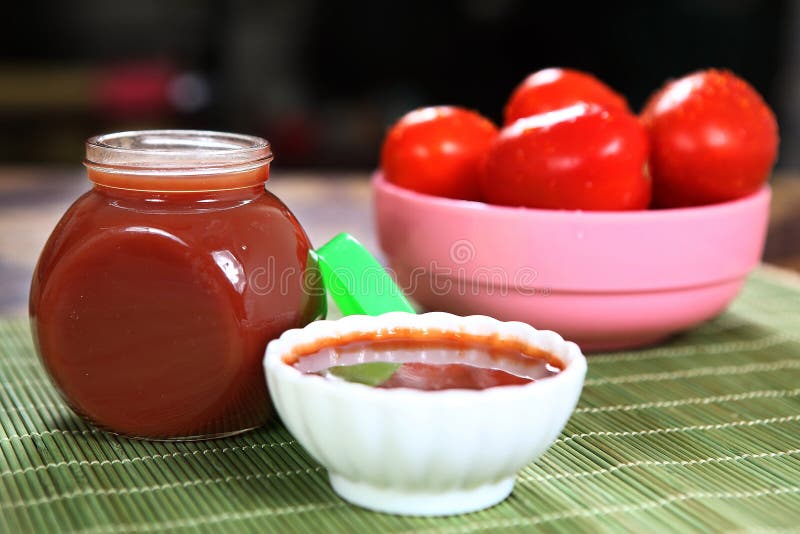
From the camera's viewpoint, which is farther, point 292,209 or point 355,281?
point 292,209

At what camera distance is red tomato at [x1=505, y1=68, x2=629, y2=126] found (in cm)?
100

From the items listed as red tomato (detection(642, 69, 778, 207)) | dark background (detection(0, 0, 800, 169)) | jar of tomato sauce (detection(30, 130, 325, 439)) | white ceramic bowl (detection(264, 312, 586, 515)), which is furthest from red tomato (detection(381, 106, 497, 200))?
dark background (detection(0, 0, 800, 169))

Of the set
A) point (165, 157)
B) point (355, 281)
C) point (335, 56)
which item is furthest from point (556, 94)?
point (335, 56)

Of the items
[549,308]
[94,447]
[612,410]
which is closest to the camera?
[94,447]

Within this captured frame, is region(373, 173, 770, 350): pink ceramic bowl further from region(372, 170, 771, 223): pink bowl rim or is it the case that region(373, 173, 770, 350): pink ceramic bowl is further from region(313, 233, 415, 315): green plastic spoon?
region(313, 233, 415, 315): green plastic spoon

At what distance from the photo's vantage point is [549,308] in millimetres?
929

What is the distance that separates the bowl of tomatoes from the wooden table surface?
35 centimetres

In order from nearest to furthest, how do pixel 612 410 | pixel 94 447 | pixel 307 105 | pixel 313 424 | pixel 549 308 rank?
pixel 313 424 → pixel 94 447 → pixel 612 410 → pixel 549 308 → pixel 307 105

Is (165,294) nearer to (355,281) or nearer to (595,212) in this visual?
(355,281)

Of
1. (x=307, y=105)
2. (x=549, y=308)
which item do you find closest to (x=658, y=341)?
(x=549, y=308)

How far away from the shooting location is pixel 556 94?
1001 millimetres

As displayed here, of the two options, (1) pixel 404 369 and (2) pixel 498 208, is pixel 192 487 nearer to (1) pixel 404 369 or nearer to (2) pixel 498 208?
(1) pixel 404 369

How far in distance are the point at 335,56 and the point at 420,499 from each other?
2.71 metres

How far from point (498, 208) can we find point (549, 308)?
11cm
